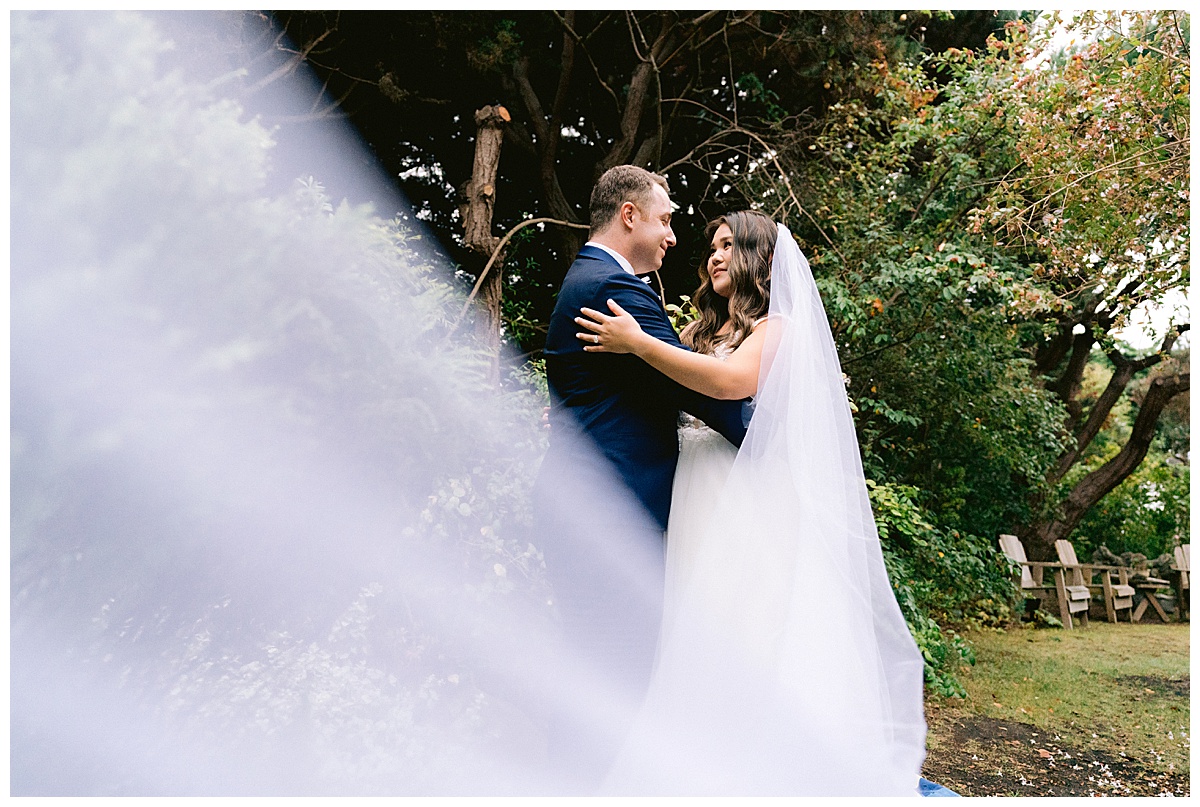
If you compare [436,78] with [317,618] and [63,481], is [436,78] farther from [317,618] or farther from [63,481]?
[63,481]

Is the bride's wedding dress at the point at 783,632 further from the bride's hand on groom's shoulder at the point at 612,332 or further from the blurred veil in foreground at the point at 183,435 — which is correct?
the bride's hand on groom's shoulder at the point at 612,332

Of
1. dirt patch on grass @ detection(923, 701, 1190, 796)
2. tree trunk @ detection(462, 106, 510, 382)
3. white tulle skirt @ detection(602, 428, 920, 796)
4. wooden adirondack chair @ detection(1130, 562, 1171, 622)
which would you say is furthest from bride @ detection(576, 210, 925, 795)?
wooden adirondack chair @ detection(1130, 562, 1171, 622)

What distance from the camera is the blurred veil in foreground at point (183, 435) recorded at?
5.07 ft

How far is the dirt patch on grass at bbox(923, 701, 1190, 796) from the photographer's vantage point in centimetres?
457

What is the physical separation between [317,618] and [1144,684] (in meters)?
7.16

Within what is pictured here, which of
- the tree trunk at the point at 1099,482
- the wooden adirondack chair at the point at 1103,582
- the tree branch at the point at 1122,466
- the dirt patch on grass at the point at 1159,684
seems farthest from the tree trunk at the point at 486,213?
the tree branch at the point at 1122,466

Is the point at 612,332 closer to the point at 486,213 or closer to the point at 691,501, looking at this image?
the point at 691,501

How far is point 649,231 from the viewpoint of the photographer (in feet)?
8.59

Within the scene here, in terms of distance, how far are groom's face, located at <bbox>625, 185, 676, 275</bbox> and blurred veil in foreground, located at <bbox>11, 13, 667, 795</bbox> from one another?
0.75 m

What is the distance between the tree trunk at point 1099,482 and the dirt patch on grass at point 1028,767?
624cm

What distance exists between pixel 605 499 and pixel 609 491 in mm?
25

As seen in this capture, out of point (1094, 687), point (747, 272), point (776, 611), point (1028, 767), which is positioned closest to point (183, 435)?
point (776, 611)

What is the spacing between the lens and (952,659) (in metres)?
7.24

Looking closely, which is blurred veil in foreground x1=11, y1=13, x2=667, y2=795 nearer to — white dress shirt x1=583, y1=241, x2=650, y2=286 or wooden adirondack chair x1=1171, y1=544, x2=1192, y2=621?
white dress shirt x1=583, y1=241, x2=650, y2=286
